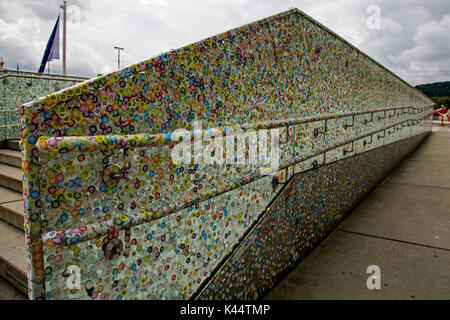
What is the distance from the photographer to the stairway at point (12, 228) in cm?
209

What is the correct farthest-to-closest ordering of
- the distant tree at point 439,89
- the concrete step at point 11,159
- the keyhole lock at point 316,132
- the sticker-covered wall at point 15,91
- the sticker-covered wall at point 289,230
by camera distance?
the distant tree at point 439,89, the sticker-covered wall at point 15,91, the concrete step at point 11,159, the keyhole lock at point 316,132, the sticker-covered wall at point 289,230

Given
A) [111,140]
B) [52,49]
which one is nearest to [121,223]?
[111,140]

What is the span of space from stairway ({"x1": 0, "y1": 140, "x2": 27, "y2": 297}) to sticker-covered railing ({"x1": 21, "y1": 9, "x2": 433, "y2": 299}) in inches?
45.7

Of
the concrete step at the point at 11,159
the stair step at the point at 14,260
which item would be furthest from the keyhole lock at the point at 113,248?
the concrete step at the point at 11,159

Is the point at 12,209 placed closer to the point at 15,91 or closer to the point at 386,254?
the point at 386,254

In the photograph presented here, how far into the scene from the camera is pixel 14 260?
2148 millimetres

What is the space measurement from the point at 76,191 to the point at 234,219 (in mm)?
993

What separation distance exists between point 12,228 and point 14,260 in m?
0.70

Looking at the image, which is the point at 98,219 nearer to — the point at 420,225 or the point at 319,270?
the point at 319,270

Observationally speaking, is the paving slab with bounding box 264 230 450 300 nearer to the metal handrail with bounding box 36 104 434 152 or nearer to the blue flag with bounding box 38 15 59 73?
the metal handrail with bounding box 36 104 434 152

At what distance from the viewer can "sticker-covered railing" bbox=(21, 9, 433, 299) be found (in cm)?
108

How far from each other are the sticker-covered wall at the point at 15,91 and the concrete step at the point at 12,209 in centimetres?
315

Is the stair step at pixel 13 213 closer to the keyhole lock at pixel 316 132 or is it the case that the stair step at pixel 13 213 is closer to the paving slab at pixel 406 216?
the keyhole lock at pixel 316 132

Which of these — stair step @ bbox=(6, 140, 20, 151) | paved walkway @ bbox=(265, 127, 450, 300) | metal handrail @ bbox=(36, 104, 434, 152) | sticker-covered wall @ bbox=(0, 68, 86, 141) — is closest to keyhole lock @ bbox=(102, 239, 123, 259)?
metal handrail @ bbox=(36, 104, 434, 152)
